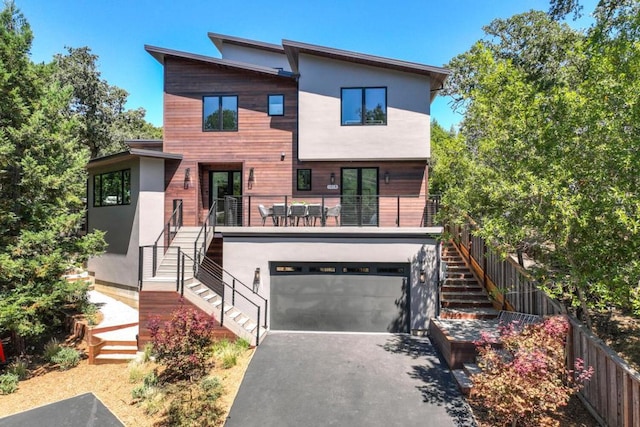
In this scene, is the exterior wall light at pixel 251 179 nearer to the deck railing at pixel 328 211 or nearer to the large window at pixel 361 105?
the deck railing at pixel 328 211

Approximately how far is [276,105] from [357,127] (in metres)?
3.48

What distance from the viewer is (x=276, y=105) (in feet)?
43.0

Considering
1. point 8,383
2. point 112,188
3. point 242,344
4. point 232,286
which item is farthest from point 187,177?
point 8,383

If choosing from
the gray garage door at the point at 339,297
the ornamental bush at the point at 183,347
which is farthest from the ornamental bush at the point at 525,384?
the ornamental bush at the point at 183,347

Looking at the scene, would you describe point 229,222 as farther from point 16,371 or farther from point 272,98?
point 16,371

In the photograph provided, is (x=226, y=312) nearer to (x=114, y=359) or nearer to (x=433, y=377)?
(x=114, y=359)

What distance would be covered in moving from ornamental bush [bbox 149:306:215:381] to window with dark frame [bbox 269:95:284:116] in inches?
332

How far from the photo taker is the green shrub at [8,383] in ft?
25.0

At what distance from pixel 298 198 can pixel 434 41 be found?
11.8m

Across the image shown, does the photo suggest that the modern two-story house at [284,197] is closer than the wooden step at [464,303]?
Yes

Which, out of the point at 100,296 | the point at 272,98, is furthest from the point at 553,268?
the point at 100,296

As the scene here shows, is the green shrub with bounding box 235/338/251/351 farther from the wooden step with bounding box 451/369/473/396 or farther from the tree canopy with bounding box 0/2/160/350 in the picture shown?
the wooden step with bounding box 451/369/473/396

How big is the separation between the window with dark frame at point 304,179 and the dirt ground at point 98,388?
646cm

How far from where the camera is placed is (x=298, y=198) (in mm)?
12922
